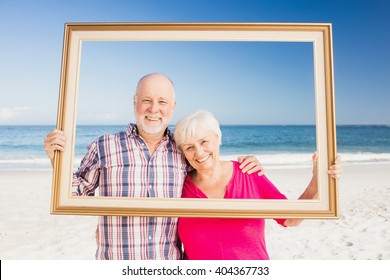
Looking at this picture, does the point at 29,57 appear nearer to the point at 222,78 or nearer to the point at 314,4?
the point at 222,78

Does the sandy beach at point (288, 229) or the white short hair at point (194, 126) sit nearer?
the white short hair at point (194, 126)

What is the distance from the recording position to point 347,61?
271cm

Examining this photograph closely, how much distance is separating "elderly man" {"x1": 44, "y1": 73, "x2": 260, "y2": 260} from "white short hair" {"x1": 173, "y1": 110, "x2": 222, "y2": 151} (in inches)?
2.6

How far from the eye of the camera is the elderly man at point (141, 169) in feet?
5.17

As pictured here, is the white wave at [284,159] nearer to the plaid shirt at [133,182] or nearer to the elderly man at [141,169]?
the elderly man at [141,169]

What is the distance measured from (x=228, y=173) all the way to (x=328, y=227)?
7.36ft

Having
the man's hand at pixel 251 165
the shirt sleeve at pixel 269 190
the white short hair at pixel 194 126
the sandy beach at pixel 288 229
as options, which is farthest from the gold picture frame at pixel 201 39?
the sandy beach at pixel 288 229

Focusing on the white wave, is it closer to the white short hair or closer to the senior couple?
the senior couple

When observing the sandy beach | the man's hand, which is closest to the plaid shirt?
the man's hand

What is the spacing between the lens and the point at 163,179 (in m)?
1.57

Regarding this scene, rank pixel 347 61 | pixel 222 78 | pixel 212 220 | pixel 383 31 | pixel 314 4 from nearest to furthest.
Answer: pixel 212 220 < pixel 222 78 < pixel 347 61 < pixel 314 4 < pixel 383 31

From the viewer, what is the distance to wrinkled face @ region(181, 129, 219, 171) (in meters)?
1.58

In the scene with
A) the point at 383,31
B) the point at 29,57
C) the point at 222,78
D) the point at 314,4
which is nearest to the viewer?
the point at 222,78
